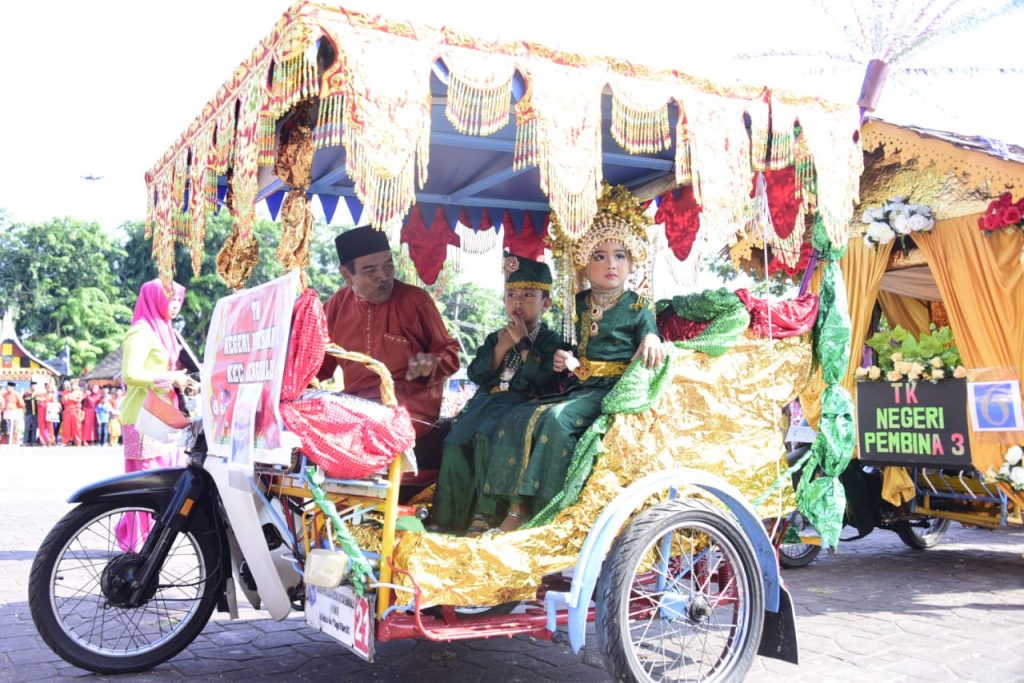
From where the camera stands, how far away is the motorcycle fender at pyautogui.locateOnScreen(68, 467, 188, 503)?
387 cm

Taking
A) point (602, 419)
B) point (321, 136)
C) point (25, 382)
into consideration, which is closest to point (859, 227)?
point (602, 419)

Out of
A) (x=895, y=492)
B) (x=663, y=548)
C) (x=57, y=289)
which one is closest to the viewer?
(x=663, y=548)

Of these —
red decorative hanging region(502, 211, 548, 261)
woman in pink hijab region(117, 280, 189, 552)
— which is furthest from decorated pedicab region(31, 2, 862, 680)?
red decorative hanging region(502, 211, 548, 261)

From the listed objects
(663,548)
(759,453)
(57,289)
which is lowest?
(663,548)

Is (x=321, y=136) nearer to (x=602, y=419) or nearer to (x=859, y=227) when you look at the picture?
(x=602, y=419)

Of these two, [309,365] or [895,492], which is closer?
[309,365]

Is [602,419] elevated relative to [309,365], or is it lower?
lower

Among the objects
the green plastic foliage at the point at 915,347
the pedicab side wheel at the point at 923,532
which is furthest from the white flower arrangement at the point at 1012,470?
the pedicab side wheel at the point at 923,532

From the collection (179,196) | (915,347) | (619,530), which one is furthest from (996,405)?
(179,196)

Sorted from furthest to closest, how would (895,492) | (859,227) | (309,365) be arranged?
(859,227) → (895,492) → (309,365)

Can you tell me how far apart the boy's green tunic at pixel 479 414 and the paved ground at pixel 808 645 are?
0.70 metres

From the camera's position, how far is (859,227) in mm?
8086

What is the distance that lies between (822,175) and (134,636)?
385 centimetres

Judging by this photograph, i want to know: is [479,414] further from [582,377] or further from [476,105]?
[476,105]
